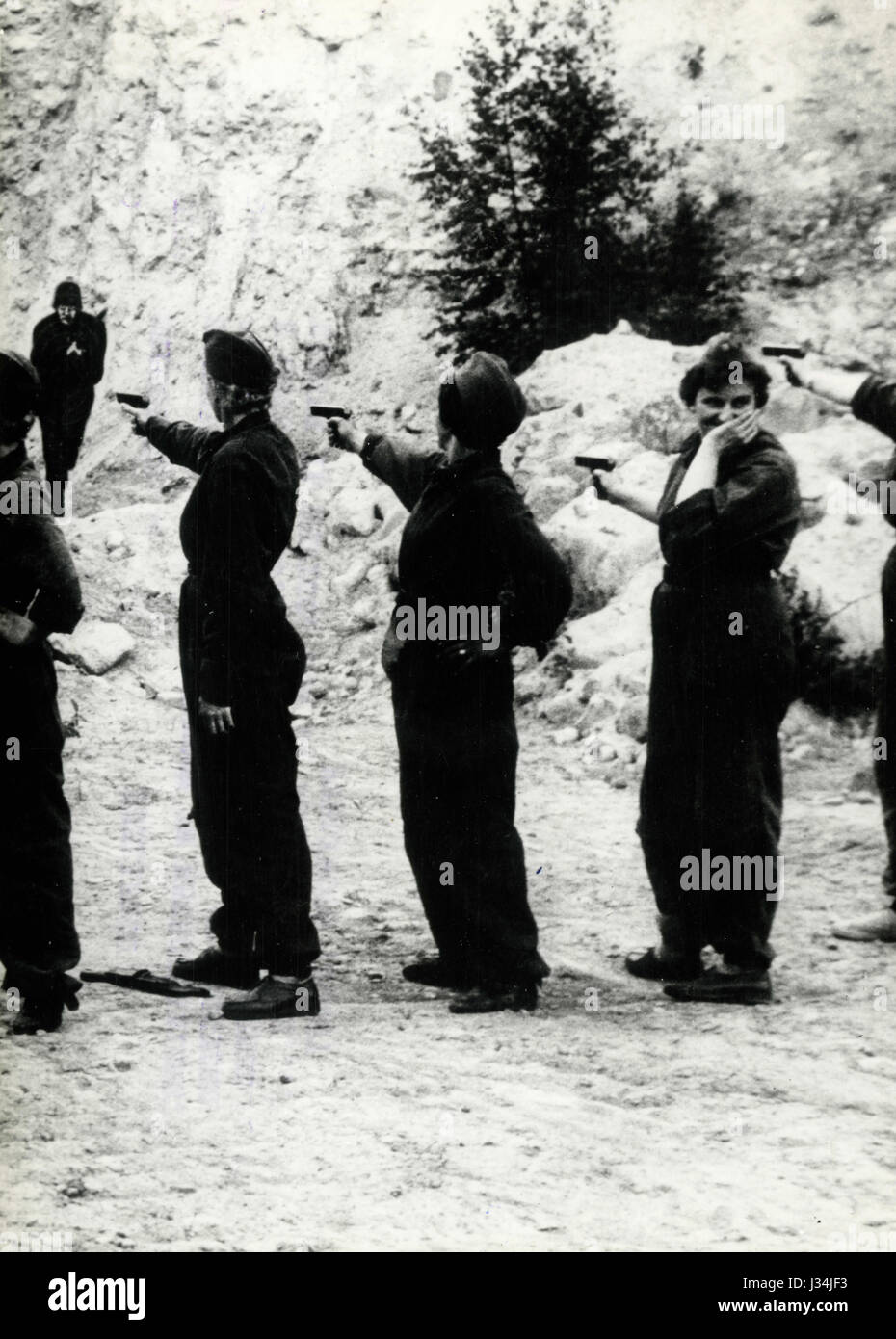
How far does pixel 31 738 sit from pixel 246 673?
0.52 m

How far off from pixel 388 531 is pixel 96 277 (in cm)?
101

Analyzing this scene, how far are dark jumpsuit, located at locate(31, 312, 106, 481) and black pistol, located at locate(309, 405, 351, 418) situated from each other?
1.96 feet

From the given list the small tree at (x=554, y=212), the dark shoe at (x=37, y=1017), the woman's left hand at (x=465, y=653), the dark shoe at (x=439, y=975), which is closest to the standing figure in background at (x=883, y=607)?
the small tree at (x=554, y=212)

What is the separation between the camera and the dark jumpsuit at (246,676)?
3.95 meters

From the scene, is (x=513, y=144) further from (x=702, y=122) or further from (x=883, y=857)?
(x=883, y=857)

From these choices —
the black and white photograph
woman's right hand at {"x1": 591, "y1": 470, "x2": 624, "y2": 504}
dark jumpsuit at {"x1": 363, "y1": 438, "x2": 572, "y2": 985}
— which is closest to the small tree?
the black and white photograph

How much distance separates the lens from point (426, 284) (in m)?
4.58

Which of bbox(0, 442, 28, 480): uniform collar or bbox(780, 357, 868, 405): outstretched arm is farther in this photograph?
bbox(780, 357, 868, 405): outstretched arm

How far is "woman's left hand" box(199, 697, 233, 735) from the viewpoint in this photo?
13.0 ft

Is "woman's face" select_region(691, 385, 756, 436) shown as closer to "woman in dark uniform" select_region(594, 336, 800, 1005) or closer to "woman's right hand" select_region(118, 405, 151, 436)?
"woman in dark uniform" select_region(594, 336, 800, 1005)

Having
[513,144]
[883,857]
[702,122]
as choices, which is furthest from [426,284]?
[883,857]

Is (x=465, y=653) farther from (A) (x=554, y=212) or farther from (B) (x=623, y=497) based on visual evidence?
(A) (x=554, y=212)

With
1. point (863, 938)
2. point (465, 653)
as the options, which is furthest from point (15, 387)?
point (863, 938)

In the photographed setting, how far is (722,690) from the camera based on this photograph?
4102 millimetres
